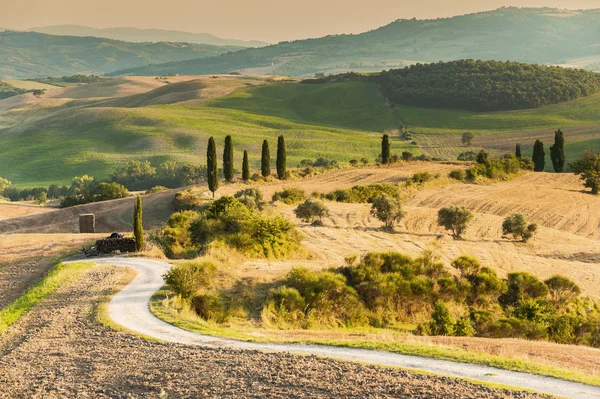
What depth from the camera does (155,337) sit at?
17.5 metres

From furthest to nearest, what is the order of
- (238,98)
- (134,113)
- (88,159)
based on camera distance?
(238,98), (134,113), (88,159)

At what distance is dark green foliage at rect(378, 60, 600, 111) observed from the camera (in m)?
148

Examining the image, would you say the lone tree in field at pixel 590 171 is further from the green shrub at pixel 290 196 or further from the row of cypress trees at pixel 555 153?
the green shrub at pixel 290 196

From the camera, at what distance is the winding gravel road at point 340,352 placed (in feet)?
44.4

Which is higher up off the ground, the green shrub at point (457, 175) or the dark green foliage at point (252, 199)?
the dark green foliage at point (252, 199)

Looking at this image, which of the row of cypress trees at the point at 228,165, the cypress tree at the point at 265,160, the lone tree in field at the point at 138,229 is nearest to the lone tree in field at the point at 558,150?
the row of cypress trees at the point at 228,165

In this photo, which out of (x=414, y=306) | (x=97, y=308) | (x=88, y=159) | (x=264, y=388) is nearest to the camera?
(x=264, y=388)

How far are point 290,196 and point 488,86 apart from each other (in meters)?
106

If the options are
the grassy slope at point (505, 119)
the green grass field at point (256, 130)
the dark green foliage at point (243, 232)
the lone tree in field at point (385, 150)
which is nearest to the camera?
the dark green foliage at point (243, 232)

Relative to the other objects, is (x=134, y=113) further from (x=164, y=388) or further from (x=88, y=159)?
(x=164, y=388)

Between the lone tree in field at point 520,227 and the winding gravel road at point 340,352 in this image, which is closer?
the winding gravel road at point 340,352

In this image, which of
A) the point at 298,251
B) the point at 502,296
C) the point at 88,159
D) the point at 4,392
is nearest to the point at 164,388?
the point at 4,392

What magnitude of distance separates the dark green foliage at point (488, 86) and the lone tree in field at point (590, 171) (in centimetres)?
7511

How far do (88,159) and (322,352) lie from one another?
383ft
